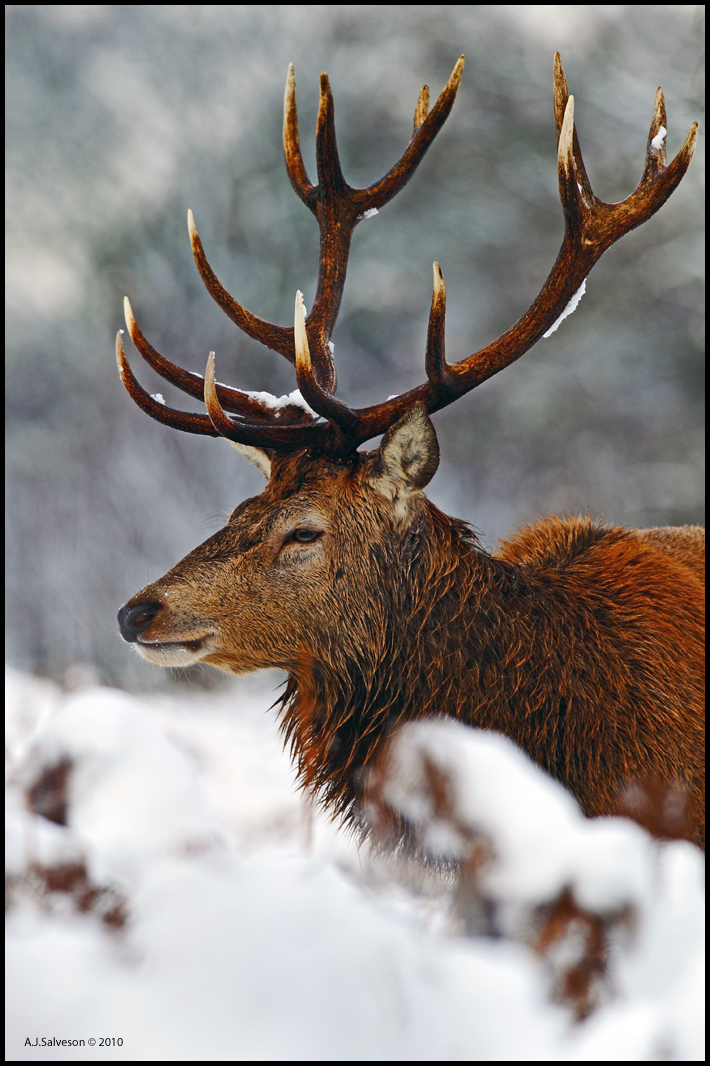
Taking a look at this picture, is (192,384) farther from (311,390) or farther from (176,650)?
(176,650)

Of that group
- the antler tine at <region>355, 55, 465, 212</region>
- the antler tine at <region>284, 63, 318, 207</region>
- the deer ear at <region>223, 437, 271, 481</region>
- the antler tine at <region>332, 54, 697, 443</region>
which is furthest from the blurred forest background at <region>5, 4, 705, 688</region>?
the antler tine at <region>332, 54, 697, 443</region>

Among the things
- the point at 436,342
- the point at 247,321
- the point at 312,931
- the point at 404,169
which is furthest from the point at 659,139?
the point at 312,931

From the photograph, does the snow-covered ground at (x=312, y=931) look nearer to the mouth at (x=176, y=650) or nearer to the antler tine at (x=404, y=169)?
the mouth at (x=176, y=650)

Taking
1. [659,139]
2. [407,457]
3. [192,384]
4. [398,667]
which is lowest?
[398,667]

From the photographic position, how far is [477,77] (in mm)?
4801

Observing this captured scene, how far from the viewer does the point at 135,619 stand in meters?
1.54

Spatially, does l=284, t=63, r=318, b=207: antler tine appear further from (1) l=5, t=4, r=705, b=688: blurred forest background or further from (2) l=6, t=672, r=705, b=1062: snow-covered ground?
(1) l=5, t=4, r=705, b=688: blurred forest background

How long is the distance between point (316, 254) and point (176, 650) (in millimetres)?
3816

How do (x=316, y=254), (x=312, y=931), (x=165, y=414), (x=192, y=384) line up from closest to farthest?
(x=312, y=931), (x=165, y=414), (x=192, y=384), (x=316, y=254)

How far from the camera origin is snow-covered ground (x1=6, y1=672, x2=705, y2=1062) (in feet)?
1.79

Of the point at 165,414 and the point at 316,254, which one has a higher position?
the point at 316,254

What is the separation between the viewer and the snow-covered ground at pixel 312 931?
0.55m

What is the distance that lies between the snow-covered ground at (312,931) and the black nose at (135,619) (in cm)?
86

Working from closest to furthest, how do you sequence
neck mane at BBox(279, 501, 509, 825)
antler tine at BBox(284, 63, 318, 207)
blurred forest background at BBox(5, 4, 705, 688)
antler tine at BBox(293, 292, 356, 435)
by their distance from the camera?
antler tine at BBox(293, 292, 356, 435) < neck mane at BBox(279, 501, 509, 825) < antler tine at BBox(284, 63, 318, 207) < blurred forest background at BBox(5, 4, 705, 688)
